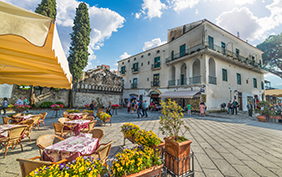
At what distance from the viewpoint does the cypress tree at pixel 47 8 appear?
12300 mm

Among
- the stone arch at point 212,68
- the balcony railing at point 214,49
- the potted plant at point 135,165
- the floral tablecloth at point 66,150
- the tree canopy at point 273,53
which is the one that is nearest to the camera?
the potted plant at point 135,165

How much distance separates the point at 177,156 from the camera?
204cm

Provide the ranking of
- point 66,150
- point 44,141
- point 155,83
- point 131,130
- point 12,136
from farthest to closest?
point 155,83
point 12,136
point 131,130
point 44,141
point 66,150

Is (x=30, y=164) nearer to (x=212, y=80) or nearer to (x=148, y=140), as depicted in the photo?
(x=148, y=140)

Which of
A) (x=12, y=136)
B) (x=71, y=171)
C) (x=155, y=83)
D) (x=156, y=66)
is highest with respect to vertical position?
A: (x=156, y=66)

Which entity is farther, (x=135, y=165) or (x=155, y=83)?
(x=155, y=83)

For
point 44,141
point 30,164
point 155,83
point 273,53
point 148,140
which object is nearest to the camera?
point 30,164

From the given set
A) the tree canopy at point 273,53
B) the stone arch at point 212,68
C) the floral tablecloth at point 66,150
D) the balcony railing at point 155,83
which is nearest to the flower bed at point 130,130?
the floral tablecloth at point 66,150

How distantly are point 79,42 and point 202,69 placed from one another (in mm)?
15488

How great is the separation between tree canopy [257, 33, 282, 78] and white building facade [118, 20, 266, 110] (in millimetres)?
3935

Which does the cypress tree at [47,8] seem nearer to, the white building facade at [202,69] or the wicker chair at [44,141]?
the white building facade at [202,69]

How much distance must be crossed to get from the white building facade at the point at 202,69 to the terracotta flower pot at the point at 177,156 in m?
11.2

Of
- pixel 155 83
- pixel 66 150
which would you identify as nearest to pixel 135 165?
pixel 66 150

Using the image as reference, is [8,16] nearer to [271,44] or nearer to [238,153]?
[238,153]
